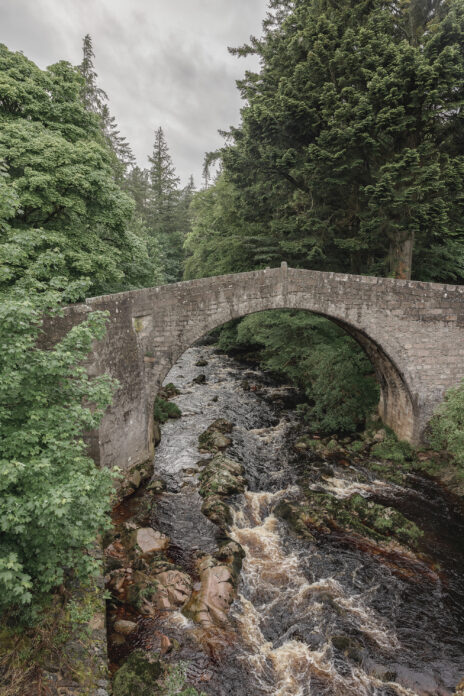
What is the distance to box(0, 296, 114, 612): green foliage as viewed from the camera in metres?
3.43

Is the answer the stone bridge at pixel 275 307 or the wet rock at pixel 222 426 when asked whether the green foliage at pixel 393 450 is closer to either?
the stone bridge at pixel 275 307

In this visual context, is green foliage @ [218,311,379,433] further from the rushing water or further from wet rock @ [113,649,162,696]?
wet rock @ [113,649,162,696]

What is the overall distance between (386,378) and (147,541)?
8.98 meters

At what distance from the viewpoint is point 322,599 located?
20.5 feet

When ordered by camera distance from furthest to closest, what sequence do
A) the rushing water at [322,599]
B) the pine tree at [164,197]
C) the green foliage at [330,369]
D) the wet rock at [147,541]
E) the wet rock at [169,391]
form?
the pine tree at [164,197]
the wet rock at [169,391]
the green foliage at [330,369]
the wet rock at [147,541]
the rushing water at [322,599]

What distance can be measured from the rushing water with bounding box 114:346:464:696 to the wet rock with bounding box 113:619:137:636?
0.58m

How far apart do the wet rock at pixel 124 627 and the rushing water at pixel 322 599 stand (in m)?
0.58

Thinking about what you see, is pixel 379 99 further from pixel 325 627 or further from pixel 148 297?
pixel 325 627

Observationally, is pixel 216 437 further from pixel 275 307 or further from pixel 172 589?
pixel 172 589

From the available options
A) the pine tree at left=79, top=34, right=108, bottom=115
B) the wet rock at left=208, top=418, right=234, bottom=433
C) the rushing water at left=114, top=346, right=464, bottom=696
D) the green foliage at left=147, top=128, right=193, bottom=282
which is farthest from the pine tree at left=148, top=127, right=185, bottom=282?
the rushing water at left=114, top=346, right=464, bottom=696

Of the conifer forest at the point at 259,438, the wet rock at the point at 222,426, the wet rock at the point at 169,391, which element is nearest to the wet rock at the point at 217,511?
the conifer forest at the point at 259,438

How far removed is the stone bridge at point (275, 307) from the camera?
895 cm

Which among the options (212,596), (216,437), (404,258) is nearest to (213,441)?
(216,437)

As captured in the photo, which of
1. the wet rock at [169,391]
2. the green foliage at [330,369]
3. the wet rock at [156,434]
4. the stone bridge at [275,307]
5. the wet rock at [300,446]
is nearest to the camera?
the stone bridge at [275,307]
